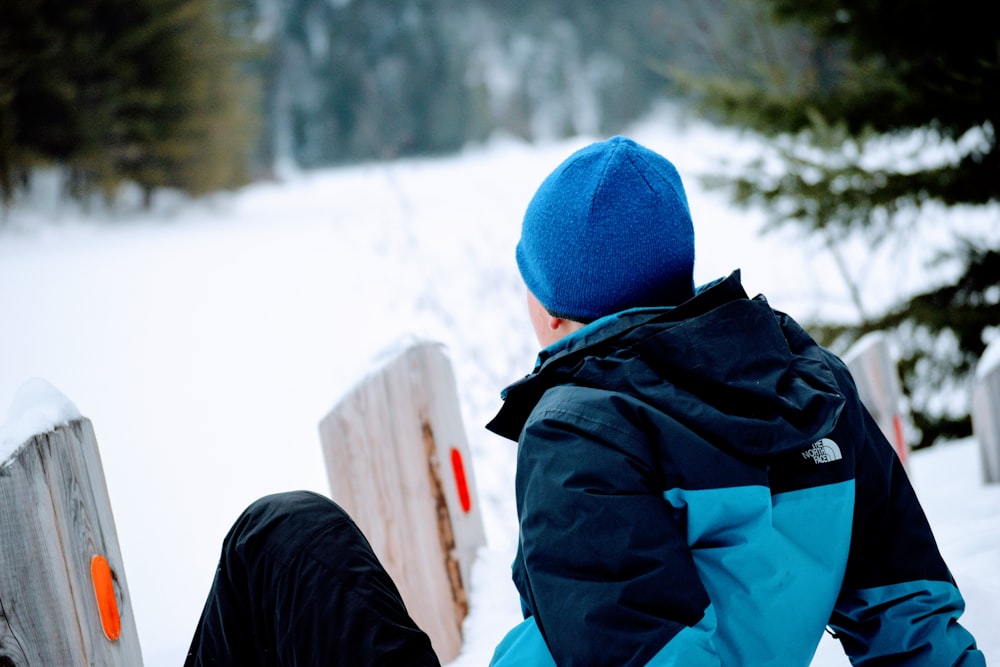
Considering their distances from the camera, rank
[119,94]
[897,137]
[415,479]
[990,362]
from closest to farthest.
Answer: [415,479]
[990,362]
[897,137]
[119,94]

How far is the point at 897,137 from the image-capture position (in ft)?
16.7

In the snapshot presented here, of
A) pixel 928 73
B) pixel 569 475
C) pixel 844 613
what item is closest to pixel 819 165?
pixel 928 73

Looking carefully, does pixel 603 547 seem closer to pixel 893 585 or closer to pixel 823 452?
pixel 823 452

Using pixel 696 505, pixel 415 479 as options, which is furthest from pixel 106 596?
pixel 696 505

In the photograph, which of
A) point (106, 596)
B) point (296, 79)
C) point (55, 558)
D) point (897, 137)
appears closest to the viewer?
point (55, 558)

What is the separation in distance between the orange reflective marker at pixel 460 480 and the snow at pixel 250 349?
0.70ft

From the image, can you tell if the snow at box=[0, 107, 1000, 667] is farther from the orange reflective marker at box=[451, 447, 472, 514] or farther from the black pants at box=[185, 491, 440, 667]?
the black pants at box=[185, 491, 440, 667]

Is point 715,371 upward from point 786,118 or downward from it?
downward

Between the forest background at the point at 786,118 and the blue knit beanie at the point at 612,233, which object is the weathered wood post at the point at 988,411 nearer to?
the forest background at the point at 786,118

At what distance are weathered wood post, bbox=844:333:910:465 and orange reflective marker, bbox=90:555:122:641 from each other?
9.76ft

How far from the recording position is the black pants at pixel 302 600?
1.42 m

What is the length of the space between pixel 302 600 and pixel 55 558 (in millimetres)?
495

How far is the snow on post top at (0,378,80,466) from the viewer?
150 centimetres

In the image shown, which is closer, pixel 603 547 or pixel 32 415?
pixel 603 547
